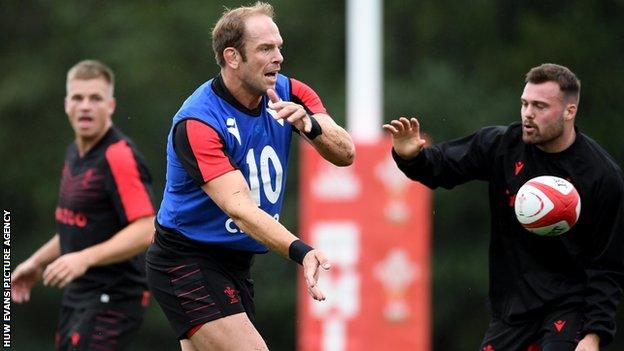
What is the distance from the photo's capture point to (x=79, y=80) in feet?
26.3

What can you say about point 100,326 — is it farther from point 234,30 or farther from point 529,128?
point 529,128

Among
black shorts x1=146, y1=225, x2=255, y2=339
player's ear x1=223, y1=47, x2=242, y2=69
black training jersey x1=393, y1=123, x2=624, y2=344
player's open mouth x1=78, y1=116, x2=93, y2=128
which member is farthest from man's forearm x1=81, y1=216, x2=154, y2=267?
player's ear x1=223, y1=47, x2=242, y2=69

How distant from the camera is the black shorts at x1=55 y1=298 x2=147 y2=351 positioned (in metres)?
7.50

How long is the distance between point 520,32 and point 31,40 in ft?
19.7

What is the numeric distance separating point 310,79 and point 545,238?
33.2 ft

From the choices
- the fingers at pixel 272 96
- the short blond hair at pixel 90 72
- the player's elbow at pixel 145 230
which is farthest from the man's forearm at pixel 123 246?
the fingers at pixel 272 96

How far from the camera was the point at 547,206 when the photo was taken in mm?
6207

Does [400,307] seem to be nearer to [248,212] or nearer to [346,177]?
[346,177]

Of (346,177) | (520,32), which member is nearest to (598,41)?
(520,32)

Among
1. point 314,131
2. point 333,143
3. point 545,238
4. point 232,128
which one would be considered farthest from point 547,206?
point 232,128

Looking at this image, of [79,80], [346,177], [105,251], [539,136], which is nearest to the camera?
[539,136]

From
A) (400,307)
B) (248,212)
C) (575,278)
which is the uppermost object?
(248,212)

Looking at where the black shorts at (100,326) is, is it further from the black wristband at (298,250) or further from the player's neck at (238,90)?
the black wristband at (298,250)

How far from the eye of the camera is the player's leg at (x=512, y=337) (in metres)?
6.46
